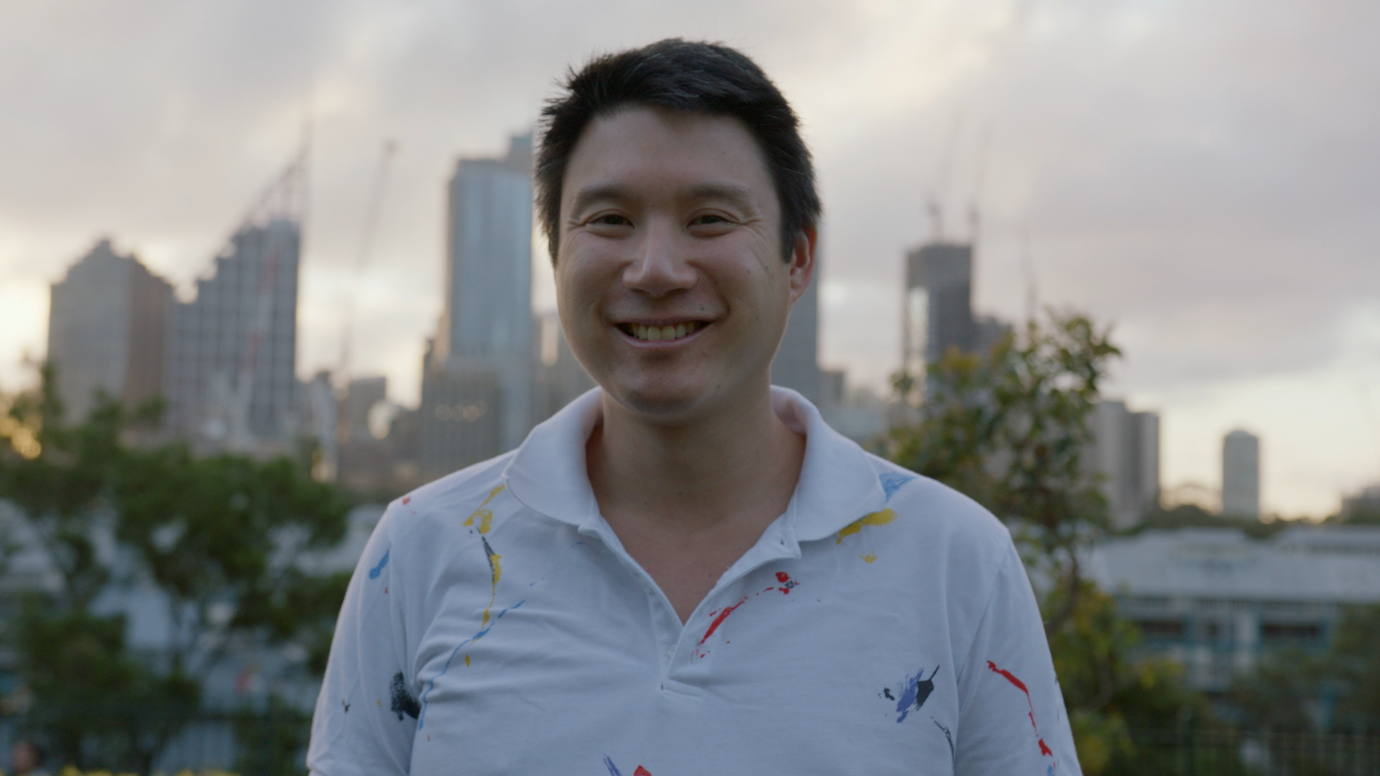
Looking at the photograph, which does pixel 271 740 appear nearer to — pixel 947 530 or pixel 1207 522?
pixel 947 530

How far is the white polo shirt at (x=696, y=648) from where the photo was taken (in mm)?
1223

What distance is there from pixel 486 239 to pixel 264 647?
7239 centimetres

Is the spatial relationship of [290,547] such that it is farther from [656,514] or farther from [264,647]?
[656,514]

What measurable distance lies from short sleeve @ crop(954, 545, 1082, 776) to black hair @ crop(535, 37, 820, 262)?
0.58m

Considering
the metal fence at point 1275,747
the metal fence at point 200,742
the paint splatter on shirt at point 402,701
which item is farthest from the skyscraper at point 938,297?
the paint splatter on shirt at point 402,701

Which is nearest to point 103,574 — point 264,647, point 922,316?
point 264,647

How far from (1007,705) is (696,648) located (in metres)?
0.40

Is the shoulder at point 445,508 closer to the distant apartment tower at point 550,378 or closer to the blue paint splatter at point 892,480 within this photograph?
the blue paint splatter at point 892,480

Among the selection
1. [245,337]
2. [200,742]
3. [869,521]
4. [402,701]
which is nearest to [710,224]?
[869,521]

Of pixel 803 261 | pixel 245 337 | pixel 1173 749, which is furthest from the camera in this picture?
pixel 245 337

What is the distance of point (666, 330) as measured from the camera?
1.32m

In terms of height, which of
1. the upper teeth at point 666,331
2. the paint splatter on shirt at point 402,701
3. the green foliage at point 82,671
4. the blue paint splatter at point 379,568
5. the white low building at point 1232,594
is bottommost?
the white low building at point 1232,594

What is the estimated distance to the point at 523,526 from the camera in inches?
55.8

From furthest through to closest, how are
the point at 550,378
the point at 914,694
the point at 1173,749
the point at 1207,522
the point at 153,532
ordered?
the point at 550,378
the point at 1207,522
the point at 153,532
the point at 1173,749
the point at 914,694
